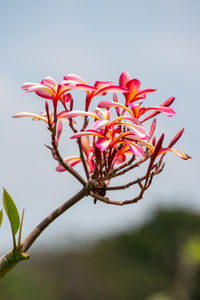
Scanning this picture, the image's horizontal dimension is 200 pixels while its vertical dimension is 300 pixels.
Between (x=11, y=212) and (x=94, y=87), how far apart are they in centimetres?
38

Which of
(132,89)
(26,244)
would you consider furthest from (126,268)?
(26,244)

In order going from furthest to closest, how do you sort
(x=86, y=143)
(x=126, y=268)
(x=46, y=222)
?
1. (x=126, y=268)
2. (x=86, y=143)
3. (x=46, y=222)

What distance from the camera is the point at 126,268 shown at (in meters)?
36.7

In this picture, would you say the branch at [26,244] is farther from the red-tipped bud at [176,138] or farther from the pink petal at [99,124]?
the red-tipped bud at [176,138]

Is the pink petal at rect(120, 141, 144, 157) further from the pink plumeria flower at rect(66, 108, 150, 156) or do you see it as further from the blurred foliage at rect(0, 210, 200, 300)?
the blurred foliage at rect(0, 210, 200, 300)

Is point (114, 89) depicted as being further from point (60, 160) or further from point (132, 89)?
point (60, 160)

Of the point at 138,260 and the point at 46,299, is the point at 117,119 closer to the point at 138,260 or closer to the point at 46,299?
the point at 46,299

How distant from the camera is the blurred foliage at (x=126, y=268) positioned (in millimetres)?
32625

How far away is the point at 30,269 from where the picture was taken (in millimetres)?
33250

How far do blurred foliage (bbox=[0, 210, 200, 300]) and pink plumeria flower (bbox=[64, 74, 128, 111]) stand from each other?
2933 centimetres

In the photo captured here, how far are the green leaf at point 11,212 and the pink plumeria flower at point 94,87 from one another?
315 mm

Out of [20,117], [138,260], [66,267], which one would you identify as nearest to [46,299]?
[66,267]

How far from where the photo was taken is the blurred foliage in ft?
107

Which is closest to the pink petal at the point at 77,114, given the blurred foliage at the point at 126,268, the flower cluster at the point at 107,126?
the flower cluster at the point at 107,126
